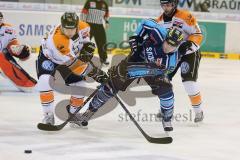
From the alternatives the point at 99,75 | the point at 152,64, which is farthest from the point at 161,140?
the point at 99,75

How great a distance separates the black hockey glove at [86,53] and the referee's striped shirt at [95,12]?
4957mm

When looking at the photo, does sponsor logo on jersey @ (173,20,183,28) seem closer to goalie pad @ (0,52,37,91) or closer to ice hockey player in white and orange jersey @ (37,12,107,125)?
ice hockey player in white and orange jersey @ (37,12,107,125)

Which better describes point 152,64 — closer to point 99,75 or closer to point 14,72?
point 99,75

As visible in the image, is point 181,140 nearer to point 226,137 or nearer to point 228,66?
point 226,137

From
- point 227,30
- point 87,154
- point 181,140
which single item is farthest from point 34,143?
point 227,30

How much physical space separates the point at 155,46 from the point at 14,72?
260 cm

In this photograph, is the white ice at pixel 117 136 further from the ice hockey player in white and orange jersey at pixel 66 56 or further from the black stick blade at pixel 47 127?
the ice hockey player in white and orange jersey at pixel 66 56

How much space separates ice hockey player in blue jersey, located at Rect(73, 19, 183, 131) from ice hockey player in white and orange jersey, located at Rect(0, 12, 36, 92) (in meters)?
2.16

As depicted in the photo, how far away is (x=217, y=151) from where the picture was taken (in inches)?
165

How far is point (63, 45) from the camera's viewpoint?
457 cm

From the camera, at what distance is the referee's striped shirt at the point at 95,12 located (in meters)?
9.56

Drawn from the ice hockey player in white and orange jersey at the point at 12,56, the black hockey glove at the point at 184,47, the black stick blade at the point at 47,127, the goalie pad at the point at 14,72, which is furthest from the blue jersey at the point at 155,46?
the goalie pad at the point at 14,72

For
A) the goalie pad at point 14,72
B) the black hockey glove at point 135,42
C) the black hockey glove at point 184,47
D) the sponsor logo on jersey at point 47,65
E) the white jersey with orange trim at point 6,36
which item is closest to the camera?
the black hockey glove at point 135,42

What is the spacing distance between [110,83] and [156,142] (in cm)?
54
